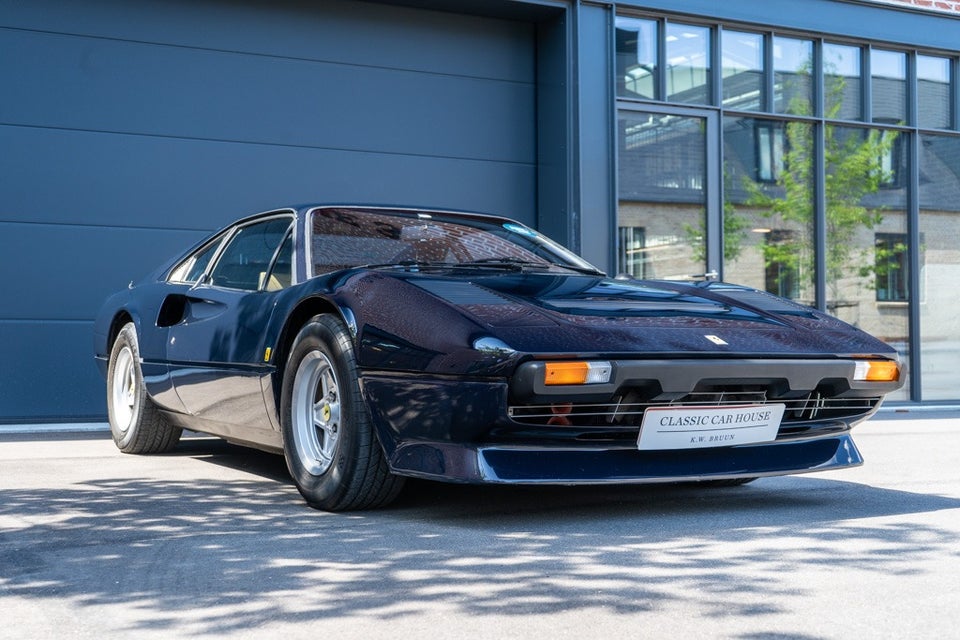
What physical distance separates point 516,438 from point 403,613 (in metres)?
1.01

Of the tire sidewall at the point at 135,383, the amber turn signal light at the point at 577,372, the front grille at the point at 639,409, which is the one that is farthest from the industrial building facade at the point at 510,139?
the amber turn signal light at the point at 577,372

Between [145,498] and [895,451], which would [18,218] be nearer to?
[145,498]

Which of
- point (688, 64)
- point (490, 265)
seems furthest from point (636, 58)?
point (490, 265)

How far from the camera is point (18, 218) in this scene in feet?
27.8

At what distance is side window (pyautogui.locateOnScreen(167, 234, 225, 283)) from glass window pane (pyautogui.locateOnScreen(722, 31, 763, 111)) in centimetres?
624

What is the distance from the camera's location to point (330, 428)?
398 centimetres

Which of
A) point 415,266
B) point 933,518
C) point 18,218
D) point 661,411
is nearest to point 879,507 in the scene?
point 933,518

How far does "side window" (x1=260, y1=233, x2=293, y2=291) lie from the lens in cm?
446

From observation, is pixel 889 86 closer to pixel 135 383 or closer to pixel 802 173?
pixel 802 173

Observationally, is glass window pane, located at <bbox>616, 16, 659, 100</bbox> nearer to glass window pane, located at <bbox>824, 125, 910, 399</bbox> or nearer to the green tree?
the green tree

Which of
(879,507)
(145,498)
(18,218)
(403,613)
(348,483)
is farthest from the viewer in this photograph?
(18,218)

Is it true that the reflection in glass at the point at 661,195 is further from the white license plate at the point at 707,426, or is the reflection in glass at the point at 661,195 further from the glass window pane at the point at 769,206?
the white license plate at the point at 707,426

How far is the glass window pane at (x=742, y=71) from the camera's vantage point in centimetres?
1055

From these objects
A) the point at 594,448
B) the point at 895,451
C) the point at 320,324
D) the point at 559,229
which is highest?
the point at 559,229
